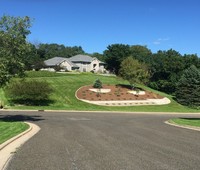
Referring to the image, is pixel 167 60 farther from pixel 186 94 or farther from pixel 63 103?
pixel 63 103

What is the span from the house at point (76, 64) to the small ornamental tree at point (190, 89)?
5269 cm

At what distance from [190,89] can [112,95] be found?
604 inches

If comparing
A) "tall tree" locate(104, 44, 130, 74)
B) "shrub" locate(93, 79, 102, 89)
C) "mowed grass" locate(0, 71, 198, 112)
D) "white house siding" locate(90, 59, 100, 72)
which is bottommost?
"mowed grass" locate(0, 71, 198, 112)

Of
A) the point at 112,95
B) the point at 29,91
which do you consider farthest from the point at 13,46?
the point at 112,95

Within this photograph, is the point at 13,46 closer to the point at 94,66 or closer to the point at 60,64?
the point at 60,64

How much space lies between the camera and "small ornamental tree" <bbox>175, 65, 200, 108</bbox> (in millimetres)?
66625

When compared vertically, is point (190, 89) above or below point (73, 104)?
above

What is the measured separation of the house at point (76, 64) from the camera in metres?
118

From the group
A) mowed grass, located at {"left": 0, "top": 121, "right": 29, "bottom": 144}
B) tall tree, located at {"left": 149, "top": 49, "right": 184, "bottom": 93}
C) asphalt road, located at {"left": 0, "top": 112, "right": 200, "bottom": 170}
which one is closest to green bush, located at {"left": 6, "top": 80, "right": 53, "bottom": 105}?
mowed grass, located at {"left": 0, "top": 121, "right": 29, "bottom": 144}

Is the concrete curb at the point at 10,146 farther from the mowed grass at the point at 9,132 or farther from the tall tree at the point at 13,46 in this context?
the tall tree at the point at 13,46

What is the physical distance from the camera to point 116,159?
11648 millimetres

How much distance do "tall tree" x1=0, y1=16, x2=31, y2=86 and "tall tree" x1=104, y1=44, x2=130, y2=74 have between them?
80.1 m

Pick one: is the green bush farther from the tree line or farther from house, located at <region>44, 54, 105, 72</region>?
house, located at <region>44, 54, 105, 72</region>

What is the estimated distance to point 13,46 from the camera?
1011 inches
